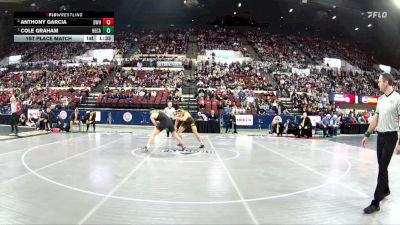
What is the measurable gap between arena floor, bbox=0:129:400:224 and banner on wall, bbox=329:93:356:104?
25.5 m

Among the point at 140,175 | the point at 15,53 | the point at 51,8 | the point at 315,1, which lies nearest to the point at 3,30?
the point at 15,53

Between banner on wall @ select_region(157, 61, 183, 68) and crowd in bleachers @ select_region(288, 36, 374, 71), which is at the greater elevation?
crowd in bleachers @ select_region(288, 36, 374, 71)

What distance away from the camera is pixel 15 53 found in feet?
158

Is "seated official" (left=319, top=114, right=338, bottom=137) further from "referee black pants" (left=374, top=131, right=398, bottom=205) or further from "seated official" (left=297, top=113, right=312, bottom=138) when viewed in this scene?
"referee black pants" (left=374, top=131, right=398, bottom=205)

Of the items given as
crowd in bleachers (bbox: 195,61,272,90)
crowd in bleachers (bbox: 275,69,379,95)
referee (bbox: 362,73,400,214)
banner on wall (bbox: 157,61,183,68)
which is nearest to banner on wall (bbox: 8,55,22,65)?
banner on wall (bbox: 157,61,183,68)

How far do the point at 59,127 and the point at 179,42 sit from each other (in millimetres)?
25404

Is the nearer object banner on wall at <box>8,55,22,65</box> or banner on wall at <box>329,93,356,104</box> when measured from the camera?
banner on wall at <box>329,93,356,104</box>

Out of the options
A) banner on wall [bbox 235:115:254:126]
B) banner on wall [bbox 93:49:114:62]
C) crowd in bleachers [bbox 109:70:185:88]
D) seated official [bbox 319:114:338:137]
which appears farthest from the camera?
banner on wall [bbox 93:49:114:62]

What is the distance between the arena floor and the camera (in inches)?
193

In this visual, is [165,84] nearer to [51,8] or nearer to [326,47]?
[51,8]

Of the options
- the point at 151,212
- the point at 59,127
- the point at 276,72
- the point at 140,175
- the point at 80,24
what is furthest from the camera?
the point at 276,72

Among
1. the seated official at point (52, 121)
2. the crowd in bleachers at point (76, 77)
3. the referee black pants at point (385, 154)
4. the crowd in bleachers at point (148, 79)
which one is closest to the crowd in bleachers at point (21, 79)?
the crowd in bleachers at point (76, 77)
